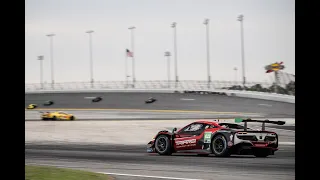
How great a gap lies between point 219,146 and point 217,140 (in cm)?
22

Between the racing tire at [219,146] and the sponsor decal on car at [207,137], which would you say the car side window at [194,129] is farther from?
the racing tire at [219,146]

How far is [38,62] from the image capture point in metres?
17.3

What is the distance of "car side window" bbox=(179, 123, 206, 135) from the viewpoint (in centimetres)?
1602

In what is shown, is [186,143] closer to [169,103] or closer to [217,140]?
[217,140]

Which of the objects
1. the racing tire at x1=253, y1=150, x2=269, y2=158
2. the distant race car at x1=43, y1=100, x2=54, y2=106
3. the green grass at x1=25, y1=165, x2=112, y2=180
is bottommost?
the green grass at x1=25, y1=165, x2=112, y2=180

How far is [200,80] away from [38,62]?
17.9 ft

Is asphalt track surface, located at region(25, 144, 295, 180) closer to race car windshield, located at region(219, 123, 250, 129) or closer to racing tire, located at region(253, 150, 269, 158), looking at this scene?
racing tire, located at region(253, 150, 269, 158)

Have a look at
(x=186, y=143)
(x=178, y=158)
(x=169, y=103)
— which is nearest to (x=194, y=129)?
(x=186, y=143)

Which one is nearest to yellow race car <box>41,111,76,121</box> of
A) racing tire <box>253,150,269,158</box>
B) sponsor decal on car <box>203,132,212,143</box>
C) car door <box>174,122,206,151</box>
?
car door <box>174,122,206,151</box>

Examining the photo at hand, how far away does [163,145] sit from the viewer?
659 inches

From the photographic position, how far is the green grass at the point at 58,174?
45.5 ft

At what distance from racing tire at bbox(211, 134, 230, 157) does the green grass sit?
3.46 metres
